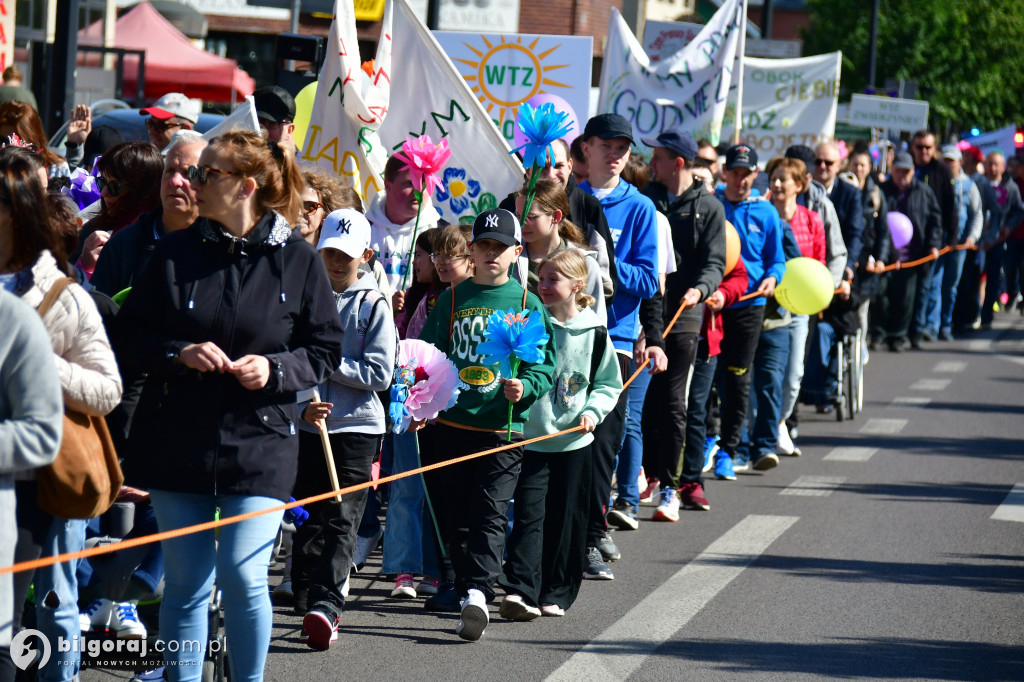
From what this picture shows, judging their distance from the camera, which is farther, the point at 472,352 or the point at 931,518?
the point at 931,518

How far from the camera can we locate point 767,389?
10.4 metres

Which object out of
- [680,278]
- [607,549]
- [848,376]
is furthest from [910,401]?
[607,549]

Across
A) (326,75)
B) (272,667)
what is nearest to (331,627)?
(272,667)

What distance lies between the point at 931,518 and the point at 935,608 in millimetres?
2230

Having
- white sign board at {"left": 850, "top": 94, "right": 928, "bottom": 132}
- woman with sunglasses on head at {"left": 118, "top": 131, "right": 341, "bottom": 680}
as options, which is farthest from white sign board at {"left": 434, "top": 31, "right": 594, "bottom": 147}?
white sign board at {"left": 850, "top": 94, "right": 928, "bottom": 132}

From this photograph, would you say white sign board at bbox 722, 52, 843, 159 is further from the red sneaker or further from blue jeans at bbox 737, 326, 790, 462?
the red sneaker

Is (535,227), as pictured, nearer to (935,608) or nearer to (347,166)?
(347,166)

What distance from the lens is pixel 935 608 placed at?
6.82m

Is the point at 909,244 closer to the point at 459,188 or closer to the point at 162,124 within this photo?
the point at 459,188

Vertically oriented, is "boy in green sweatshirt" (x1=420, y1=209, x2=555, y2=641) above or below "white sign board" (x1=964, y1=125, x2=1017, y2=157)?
below

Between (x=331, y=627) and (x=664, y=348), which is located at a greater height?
(x=664, y=348)

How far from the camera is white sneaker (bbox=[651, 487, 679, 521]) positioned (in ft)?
28.4

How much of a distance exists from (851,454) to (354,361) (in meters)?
6.14

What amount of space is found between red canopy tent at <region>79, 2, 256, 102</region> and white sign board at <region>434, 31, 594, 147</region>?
44.4 feet
